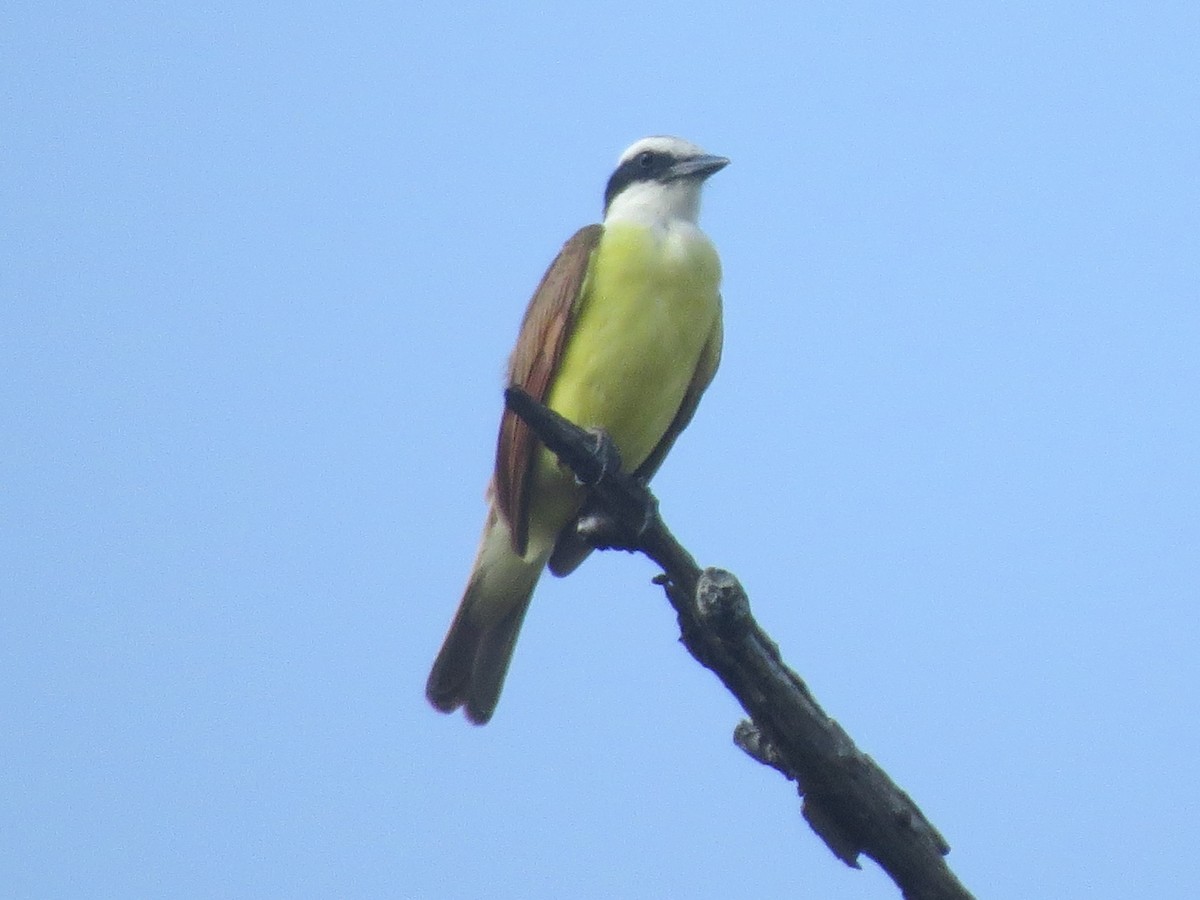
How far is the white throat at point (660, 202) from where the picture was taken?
24.7 ft

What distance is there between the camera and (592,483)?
5789mm

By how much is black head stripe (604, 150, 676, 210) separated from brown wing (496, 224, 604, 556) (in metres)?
1.01

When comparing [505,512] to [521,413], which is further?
[505,512]

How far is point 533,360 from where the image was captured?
681cm

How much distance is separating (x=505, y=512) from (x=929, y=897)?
3028mm

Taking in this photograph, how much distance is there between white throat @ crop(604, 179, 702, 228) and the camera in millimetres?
7544

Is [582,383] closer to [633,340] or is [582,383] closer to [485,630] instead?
[633,340]

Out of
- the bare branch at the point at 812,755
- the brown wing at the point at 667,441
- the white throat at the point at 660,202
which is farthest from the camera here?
the white throat at the point at 660,202

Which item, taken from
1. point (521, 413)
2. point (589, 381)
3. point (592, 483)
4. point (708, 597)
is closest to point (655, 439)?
point (589, 381)

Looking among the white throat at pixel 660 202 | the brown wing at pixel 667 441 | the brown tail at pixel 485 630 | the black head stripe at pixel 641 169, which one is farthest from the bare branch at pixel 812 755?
the black head stripe at pixel 641 169

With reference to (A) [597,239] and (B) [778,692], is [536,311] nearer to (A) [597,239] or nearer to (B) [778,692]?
(A) [597,239]

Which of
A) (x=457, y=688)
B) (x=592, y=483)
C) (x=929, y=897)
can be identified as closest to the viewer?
(x=929, y=897)

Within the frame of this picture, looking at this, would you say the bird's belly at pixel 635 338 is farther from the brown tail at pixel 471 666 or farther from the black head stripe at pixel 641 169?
the brown tail at pixel 471 666

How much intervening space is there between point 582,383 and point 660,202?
1.37 meters
